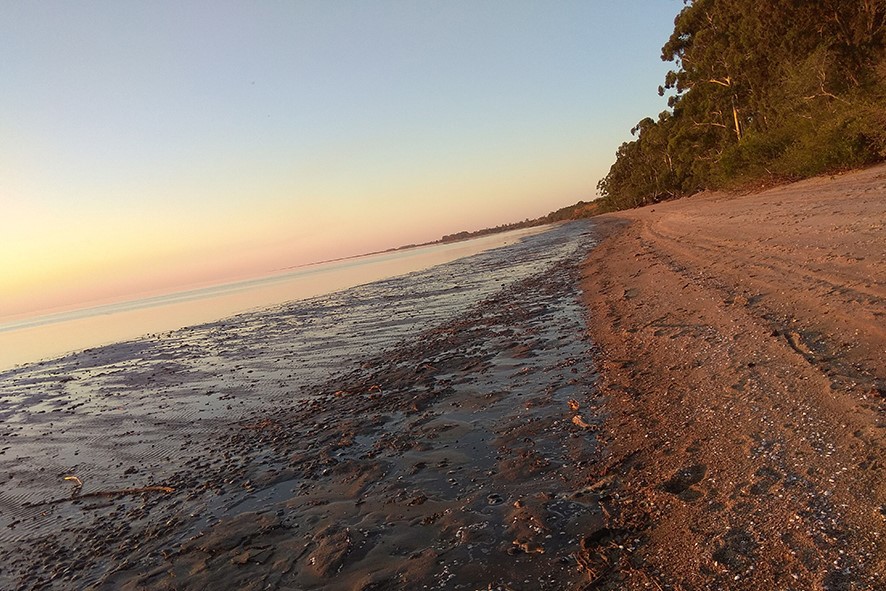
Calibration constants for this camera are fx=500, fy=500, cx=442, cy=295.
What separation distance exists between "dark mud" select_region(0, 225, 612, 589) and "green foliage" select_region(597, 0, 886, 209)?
22.9 meters

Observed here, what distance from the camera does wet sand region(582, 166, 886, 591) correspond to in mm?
3189

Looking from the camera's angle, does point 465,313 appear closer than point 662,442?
No

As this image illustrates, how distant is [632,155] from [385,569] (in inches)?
4142

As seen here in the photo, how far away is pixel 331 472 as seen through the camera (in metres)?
6.07

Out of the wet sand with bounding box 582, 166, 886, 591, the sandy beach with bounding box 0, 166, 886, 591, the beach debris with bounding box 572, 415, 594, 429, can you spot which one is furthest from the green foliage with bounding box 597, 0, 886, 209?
the beach debris with bounding box 572, 415, 594, 429

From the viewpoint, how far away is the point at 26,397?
14.7 m

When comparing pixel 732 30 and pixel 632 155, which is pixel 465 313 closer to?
pixel 732 30

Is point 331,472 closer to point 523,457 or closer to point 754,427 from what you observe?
point 523,457

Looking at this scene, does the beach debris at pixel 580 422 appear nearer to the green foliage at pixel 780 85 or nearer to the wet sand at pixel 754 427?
the wet sand at pixel 754 427

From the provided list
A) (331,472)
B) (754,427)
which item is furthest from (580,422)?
(331,472)

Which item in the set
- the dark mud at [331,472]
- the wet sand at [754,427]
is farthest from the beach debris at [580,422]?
the wet sand at [754,427]

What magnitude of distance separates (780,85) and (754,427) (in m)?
39.4

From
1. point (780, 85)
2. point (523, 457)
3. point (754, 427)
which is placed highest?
point (780, 85)

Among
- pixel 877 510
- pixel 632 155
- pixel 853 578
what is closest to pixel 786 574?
pixel 853 578
